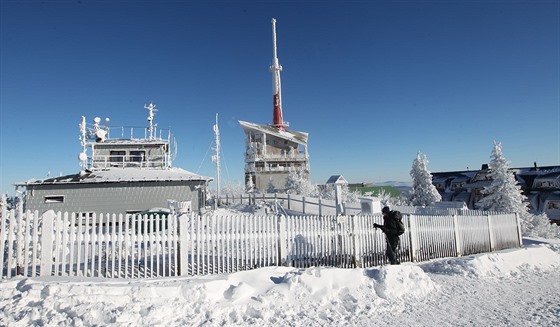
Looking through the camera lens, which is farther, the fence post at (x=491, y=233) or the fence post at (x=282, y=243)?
the fence post at (x=491, y=233)

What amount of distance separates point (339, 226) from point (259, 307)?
3612 millimetres

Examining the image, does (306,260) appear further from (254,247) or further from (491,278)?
(491,278)

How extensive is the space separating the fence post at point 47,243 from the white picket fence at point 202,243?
2 cm

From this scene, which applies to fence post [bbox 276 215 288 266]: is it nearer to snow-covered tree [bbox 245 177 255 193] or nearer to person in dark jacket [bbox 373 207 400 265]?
person in dark jacket [bbox 373 207 400 265]

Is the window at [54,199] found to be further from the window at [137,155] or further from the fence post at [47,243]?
the fence post at [47,243]

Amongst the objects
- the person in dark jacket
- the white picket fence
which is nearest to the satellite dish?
the white picket fence

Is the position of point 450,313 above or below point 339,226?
Answer: below

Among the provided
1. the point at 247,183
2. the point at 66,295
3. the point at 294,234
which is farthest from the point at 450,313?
the point at 247,183

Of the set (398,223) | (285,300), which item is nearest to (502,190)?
(398,223)

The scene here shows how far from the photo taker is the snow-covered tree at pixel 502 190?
2559 centimetres

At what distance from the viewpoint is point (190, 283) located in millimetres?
5223

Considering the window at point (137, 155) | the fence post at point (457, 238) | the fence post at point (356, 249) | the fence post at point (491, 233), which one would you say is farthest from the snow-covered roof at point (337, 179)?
the fence post at point (356, 249)

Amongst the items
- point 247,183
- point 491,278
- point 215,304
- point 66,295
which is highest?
point 247,183

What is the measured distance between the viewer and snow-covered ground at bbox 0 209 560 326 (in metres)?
4.32
